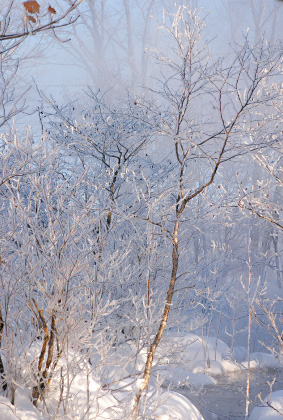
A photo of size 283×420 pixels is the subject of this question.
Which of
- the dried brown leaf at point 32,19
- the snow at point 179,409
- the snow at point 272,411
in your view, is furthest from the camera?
the snow at point 272,411

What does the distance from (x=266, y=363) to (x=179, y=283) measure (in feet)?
17.1

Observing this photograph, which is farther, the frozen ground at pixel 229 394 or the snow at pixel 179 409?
the frozen ground at pixel 229 394

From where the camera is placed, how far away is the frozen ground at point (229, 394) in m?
9.19

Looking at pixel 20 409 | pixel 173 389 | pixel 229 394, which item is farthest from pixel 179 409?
pixel 229 394

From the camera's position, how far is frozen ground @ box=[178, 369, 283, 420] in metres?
9.19

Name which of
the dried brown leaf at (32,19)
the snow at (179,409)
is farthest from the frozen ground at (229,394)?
the dried brown leaf at (32,19)

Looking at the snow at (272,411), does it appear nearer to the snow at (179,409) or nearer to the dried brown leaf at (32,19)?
the snow at (179,409)

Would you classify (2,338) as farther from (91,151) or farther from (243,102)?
(91,151)

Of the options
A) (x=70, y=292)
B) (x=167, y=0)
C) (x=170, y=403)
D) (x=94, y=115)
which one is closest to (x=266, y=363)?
(x=170, y=403)

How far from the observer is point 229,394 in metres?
10.3

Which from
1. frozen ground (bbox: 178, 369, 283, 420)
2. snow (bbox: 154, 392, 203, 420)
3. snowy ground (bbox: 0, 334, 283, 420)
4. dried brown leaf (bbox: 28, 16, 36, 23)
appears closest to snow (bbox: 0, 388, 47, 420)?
snowy ground (bbox: 0, 334, 283, 420)

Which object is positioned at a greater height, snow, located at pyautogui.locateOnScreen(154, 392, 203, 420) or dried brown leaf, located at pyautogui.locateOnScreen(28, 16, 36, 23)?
dried brown leaf, located at pyautogui.locateOnScreen(28, 16, 36, 23)

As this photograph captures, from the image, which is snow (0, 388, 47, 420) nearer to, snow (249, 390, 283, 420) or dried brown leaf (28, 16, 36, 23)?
dried brown leaf (28, 16, 36, 23)

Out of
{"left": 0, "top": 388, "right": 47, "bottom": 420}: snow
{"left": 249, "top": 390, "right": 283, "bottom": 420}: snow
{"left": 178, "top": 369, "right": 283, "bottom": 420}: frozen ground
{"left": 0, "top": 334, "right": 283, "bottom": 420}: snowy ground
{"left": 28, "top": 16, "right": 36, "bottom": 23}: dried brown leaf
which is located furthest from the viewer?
{"left": 178, "top": 369, "right": 283, "bottom": 420}: frozen ground
